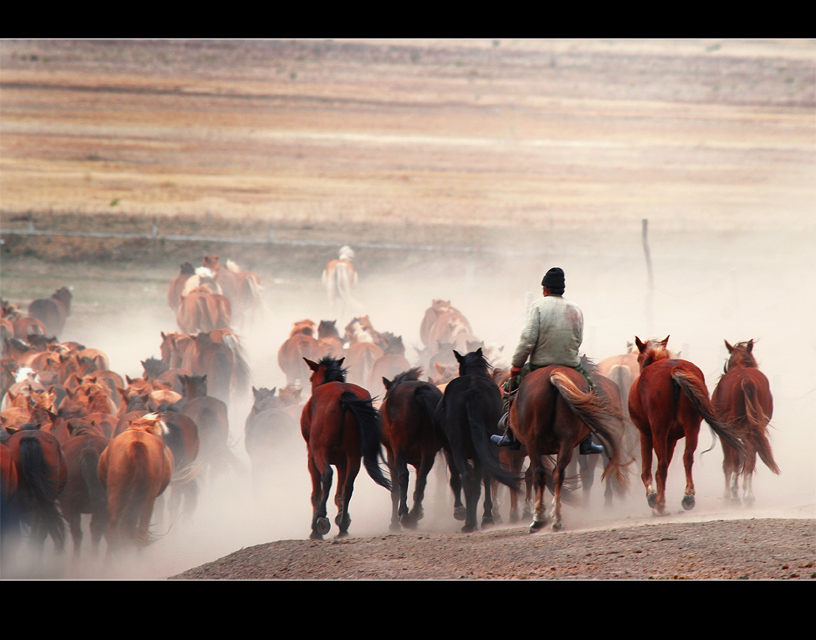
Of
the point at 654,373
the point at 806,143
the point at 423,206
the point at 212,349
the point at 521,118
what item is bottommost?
the point at 654,373

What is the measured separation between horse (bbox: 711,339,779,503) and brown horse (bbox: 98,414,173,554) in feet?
17.5

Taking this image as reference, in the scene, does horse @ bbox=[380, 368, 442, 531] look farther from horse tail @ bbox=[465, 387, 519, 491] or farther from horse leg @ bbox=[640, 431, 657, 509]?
horse leg @ bbox=[640, 431, 657, 509]

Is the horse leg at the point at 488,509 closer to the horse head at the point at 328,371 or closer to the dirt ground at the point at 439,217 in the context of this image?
the dirt ground at the point at 439,217

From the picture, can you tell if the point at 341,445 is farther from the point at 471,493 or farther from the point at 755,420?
the point at 755,420

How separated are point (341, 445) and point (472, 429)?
1216mm

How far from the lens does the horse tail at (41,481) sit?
8.19 metres

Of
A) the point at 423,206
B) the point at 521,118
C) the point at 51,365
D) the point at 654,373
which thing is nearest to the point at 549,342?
the point at 654,373

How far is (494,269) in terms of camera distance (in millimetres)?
25656

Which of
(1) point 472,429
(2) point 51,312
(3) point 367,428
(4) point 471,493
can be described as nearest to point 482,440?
(1) point 472,429

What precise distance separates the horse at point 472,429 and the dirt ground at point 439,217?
0.44m

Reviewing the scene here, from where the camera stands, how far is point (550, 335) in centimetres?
777

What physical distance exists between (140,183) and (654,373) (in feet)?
97.3

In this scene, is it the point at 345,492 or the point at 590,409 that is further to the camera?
the point at 345,492

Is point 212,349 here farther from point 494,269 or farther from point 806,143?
point 806,143
